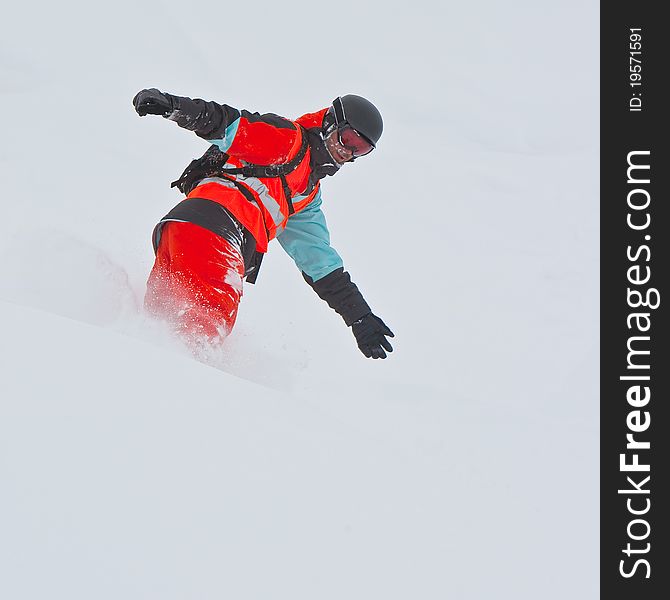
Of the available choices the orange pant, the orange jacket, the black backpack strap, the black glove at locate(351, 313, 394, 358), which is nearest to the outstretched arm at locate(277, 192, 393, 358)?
the black glove at locate(351, 313, 394, 358)

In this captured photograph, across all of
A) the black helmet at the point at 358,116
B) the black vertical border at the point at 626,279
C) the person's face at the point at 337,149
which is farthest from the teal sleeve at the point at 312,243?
the black vertical border at the point at 626,279

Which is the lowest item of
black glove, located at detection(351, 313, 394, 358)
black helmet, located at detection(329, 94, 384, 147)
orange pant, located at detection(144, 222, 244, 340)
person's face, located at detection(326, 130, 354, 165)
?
orange pant, located at detection(144, 222, 244, 340)

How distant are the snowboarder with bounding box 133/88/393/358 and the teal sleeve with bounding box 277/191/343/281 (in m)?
0.12

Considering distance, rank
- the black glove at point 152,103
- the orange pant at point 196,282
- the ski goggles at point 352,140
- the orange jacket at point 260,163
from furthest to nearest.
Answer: the ski goggles at point 352,140, the orange jacket at point 260,163, the orange pant at point 196,282, the black glove at point 152,103

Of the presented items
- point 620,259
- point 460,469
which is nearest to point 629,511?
point 460,469

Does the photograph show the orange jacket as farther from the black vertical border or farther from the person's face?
the black vertical border

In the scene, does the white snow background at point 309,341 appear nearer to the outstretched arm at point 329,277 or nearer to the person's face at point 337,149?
the outstretched arm at point 329,277

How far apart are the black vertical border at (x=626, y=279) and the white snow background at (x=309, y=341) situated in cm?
16

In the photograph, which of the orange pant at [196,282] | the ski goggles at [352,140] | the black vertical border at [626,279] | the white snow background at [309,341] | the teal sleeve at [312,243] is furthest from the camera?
the teal sleeve at [312,243]

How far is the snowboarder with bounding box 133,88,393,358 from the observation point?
2785 mm

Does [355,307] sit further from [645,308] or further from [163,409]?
[163,409]

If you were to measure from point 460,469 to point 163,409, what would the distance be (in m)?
0.74

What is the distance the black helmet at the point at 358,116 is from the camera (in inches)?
119

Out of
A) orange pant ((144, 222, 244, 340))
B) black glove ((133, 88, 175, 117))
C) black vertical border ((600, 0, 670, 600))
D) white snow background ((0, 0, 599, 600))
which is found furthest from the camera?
orange pant ((144, 222, 244, 340))
